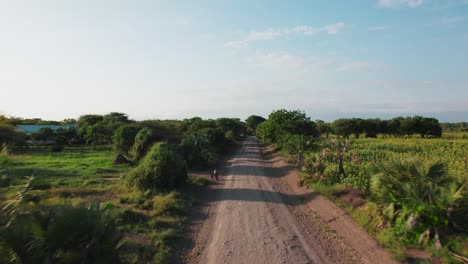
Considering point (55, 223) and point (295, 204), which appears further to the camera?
point (295, 204)

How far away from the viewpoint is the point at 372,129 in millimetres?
71688

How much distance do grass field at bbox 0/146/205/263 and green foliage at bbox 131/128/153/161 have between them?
2.80 metres

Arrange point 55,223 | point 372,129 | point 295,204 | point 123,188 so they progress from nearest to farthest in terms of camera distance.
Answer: point 55,223 → point 295,204 → point 123,188 → point 372,129

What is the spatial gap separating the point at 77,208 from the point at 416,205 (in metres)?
8.65

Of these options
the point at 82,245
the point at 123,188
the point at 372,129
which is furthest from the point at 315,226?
the point at 372,129

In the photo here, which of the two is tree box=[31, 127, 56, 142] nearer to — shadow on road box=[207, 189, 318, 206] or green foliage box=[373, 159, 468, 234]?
shadow on road box=[207, 189, 318, 206]

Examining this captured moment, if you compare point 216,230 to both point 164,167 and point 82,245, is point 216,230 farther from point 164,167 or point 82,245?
point 164,167

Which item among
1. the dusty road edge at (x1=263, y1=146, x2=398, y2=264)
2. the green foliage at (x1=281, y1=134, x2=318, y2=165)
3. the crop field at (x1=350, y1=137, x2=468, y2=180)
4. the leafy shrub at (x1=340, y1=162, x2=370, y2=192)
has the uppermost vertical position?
the green foliage at (x1=281, y1=134, x2=318, y2=165)

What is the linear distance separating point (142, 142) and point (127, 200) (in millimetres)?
10531

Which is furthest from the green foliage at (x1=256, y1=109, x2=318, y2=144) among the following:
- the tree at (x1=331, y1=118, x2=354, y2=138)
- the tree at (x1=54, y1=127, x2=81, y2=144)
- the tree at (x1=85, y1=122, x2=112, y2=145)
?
the tree at (x1=331, y1=118, x2=354, y2=138)

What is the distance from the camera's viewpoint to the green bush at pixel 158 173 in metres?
16.3

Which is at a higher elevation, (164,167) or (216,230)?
(164,167)

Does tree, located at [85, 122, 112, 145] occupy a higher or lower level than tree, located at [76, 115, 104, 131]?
lower

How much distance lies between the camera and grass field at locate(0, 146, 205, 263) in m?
5.93
